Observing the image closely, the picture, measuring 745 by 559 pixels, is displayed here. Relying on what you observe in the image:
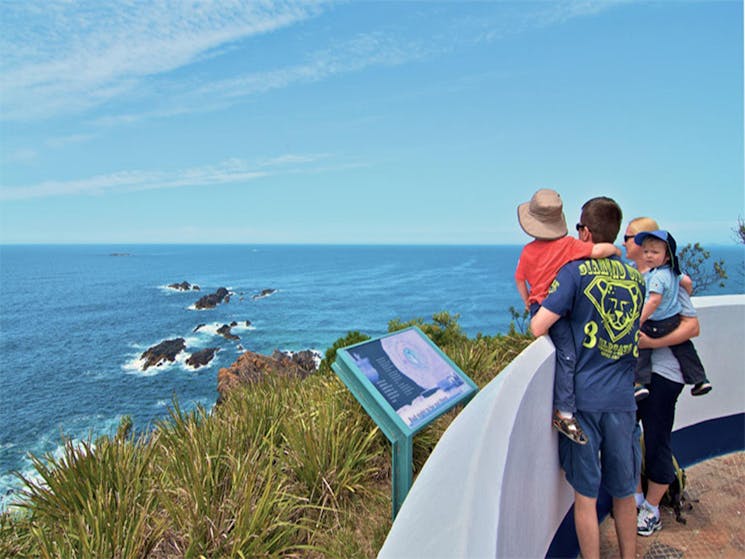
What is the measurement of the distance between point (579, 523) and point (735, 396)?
275 cm

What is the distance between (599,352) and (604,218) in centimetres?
64

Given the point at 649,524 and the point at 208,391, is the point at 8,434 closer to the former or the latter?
the point at 208,391

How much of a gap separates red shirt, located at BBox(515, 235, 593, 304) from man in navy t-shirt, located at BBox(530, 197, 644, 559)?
112 mm

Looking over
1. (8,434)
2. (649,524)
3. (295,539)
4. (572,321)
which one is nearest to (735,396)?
(649,524)

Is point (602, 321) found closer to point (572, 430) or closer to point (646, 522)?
point (572, 430)

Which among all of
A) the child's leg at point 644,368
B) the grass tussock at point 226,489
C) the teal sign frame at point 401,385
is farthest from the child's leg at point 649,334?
the grass tussock at point 226,489

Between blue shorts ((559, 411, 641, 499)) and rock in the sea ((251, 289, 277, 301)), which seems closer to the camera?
blue shorts ((559, 411, 641, 499))

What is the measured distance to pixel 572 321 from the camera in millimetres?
2217

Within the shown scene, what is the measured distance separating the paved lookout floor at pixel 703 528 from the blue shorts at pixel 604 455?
67 centimetres

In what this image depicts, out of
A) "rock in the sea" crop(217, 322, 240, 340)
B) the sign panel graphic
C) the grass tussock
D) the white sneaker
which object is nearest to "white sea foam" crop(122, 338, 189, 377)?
"rock in the sea" crop(217, 322, 240, 340)

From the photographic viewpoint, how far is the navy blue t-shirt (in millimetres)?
2117

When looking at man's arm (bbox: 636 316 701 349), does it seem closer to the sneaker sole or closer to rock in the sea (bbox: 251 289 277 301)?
the sneaker sole

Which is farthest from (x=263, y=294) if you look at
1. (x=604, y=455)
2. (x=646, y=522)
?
(x=604, y=455)

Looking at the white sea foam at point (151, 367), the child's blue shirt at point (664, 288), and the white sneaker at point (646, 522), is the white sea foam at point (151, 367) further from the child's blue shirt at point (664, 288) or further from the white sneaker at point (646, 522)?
the child's blue shirt at point (664, 288)
